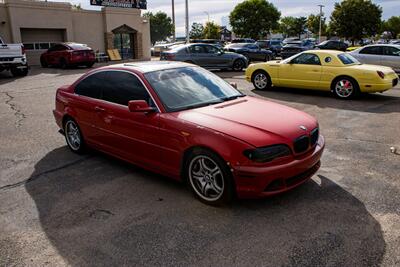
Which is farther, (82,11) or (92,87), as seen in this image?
(82,11)

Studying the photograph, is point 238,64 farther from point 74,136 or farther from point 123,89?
point 123,89

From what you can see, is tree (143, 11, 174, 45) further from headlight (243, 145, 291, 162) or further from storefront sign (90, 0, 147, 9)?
headlight (243, 145, 291, 162)

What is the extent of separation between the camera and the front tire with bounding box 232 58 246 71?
19094mm

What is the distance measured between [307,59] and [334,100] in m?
1.59

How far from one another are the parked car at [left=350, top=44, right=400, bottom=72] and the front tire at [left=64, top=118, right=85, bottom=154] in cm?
1317

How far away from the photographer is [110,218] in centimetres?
397

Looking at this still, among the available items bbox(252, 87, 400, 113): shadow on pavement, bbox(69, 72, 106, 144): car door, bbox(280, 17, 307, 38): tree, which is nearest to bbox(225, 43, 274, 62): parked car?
bbox(252, 87, 400, 113): shadow on pavement

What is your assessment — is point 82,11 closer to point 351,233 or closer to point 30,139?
point 30,139

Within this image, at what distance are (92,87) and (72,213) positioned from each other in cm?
222

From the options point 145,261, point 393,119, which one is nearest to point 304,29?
point 393,119

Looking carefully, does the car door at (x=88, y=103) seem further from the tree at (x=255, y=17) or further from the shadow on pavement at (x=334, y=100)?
the tree at (x=255, y=17)

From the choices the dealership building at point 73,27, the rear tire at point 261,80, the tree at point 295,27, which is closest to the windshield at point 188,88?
the rear tire at point 261,80

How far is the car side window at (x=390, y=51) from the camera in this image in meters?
15.1

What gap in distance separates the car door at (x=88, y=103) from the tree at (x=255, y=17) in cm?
5324
